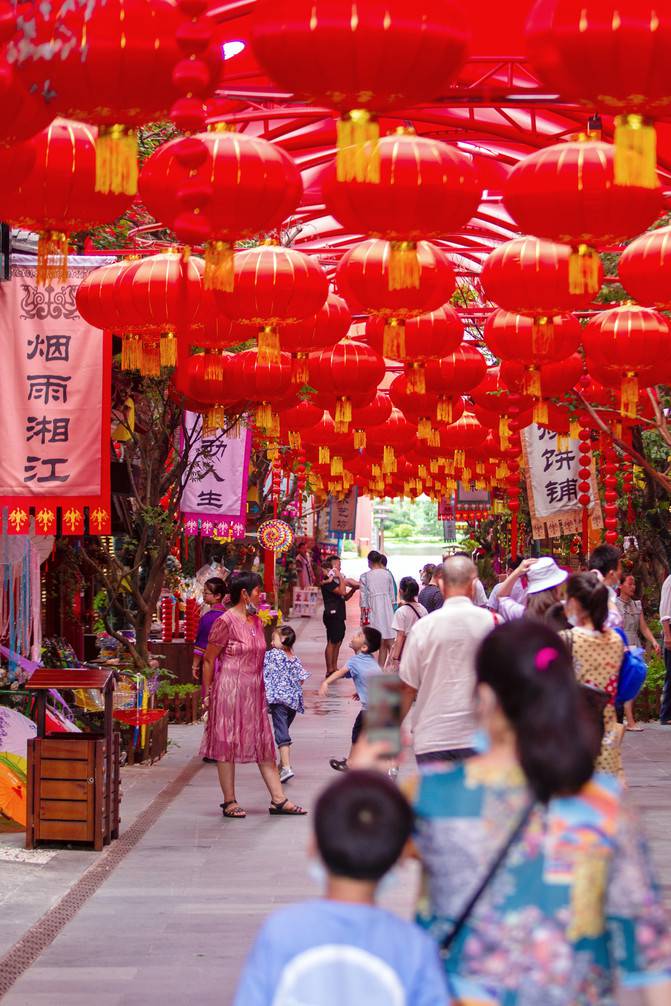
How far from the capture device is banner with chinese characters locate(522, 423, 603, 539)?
1977 cm

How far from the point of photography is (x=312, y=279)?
980cm

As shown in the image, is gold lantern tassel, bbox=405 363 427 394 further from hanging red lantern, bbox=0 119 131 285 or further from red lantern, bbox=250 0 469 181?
red lantern, bbox=250 0 469 181

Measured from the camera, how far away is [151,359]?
35.7ft

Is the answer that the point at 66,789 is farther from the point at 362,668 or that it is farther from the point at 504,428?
the point at 504,428

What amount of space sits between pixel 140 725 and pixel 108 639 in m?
3.83

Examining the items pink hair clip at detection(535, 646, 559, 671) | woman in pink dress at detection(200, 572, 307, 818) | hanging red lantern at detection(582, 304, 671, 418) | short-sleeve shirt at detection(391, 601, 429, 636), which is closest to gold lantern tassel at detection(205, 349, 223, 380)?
woman in pink dress at detection(200, 572, 307, 818)

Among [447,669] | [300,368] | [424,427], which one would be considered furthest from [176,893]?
[424,427]

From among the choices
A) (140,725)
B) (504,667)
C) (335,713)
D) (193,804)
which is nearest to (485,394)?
(335,713)

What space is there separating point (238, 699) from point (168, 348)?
2745 millimetres

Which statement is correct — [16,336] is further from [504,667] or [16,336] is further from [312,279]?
[504,667]

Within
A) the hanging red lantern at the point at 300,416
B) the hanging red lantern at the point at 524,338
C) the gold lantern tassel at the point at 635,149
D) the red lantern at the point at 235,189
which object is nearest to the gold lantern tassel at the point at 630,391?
the hanging red lantern at the point at 524,338

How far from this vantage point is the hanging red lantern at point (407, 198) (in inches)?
277

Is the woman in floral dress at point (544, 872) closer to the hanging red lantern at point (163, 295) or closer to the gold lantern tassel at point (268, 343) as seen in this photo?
the gold lantern tassel at point (268, 343)

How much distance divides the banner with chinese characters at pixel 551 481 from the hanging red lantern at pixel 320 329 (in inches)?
315
